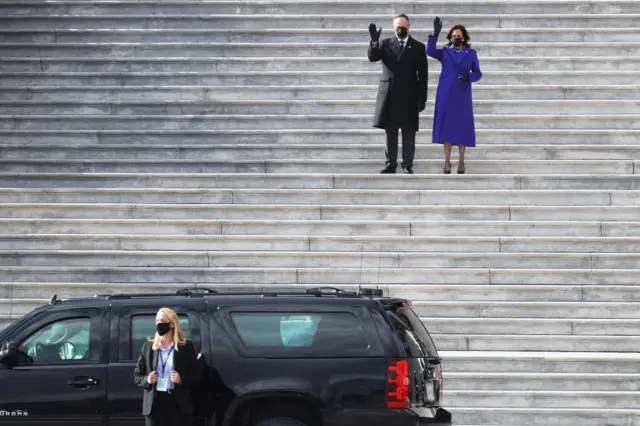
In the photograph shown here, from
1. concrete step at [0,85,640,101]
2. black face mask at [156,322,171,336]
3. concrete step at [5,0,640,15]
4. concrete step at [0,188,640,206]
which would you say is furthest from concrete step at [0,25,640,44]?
black face mask at [156,322,171,336]

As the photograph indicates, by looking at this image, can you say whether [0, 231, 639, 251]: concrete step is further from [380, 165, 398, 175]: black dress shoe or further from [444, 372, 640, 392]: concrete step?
[444, 372, 640, 392]: concrete step

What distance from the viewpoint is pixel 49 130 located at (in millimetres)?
19578

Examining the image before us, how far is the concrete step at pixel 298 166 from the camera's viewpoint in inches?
711

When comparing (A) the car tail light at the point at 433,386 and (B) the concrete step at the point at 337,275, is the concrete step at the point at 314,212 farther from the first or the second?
(A) the car tail light at the point at 433,386

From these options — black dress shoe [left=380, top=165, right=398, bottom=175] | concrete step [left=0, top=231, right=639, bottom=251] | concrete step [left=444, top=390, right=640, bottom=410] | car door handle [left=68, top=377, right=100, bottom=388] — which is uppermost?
black dress shoe [left=380, top=165, right=398, bottom=175]

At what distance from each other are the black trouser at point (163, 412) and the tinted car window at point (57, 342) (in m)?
0.97

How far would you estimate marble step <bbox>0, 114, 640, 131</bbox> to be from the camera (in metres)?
19.1

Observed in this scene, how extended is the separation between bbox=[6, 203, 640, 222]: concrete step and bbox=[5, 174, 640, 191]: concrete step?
0.57 metres

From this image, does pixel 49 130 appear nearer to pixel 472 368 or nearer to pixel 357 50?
pixel 357 50

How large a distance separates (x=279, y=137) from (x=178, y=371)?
8504 mm

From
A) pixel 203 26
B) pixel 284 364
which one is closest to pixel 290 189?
pixel 203 26

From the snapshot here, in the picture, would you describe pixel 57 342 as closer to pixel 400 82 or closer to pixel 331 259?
pixel 331 259

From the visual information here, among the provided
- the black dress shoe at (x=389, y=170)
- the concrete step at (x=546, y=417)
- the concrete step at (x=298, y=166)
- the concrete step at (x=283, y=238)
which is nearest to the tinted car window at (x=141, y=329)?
the concrete step at (x=546, y=417)

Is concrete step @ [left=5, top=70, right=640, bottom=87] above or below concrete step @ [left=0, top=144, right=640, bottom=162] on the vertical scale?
above
